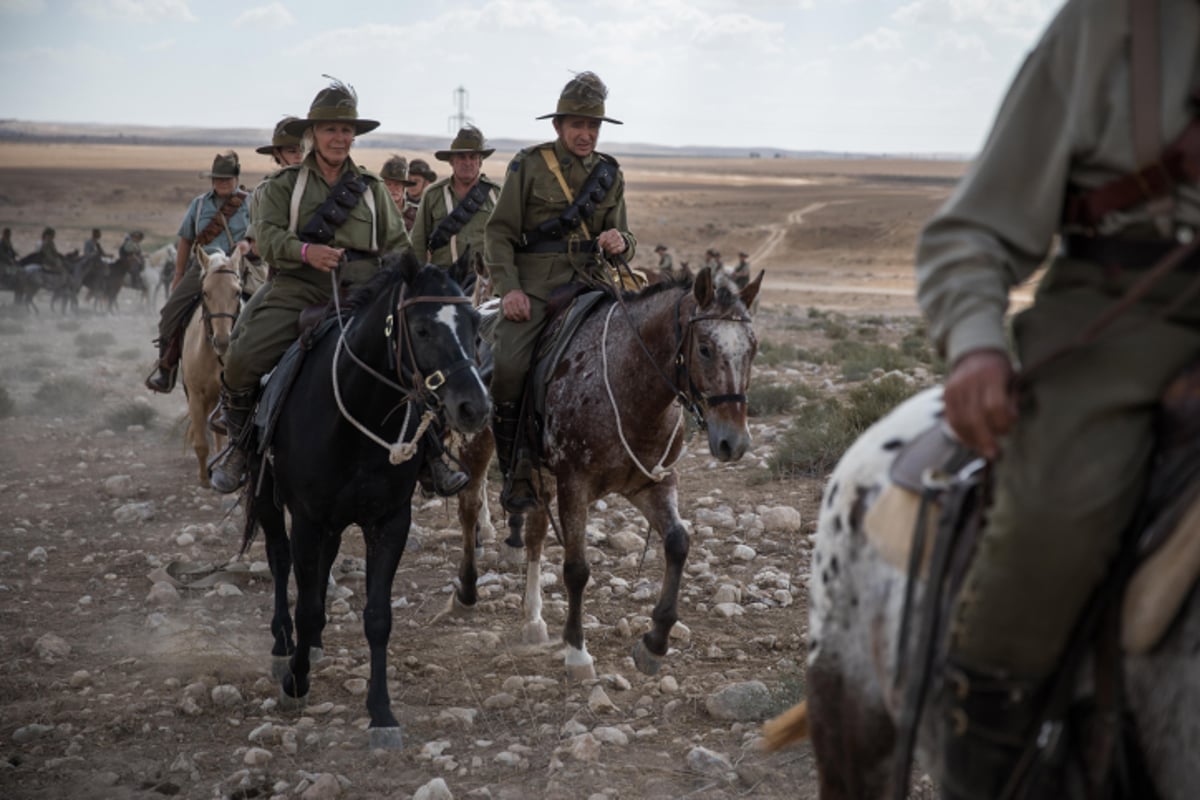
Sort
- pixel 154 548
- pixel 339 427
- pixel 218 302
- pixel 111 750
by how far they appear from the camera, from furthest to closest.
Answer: pixel 218 302
pixel 154 548
pixel 339 427
pixel 111 750

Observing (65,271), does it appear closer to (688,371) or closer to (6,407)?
(6,407)

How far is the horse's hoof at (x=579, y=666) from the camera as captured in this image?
20.0 feet

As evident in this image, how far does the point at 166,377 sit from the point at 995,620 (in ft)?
32.4

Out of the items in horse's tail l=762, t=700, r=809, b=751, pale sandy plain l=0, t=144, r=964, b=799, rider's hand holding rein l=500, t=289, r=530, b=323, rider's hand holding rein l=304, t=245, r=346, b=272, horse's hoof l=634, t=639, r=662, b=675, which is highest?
rider's hand holding rein l=304, t=245, r=346, b=272

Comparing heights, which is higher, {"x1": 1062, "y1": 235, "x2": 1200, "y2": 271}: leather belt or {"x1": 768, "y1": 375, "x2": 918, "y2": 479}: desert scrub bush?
{"x1": 1062, "y1": 235, "x2": 1200, "y2": 271}: leather belt

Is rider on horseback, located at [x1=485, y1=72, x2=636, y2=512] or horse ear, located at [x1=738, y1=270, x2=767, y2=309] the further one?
rider on horseback, located at [x1=485, y1=72, x2=636, y2=512]

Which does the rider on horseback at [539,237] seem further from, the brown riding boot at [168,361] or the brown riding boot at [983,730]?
the brown riding boot at [168,361]

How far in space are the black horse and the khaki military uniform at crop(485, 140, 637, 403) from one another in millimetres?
986

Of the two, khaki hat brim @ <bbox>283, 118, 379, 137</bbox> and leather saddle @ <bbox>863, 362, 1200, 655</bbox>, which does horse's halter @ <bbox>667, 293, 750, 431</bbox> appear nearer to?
khaki hat brim @ <bbox>283, 118, 379, 137</bbox>

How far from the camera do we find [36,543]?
858 cm

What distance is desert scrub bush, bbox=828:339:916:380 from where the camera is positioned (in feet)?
54.8

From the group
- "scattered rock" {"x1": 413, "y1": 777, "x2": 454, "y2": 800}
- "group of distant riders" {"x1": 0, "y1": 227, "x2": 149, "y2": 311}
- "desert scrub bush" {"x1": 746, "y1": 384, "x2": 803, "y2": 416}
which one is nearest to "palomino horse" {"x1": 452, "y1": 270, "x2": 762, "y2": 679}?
"scattered rock" {"x1": 413, "y1": 777, "x2": 454, "y2": 800}

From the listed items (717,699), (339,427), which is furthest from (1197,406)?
(339,427)

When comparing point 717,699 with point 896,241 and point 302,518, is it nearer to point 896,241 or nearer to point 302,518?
point 302,518
